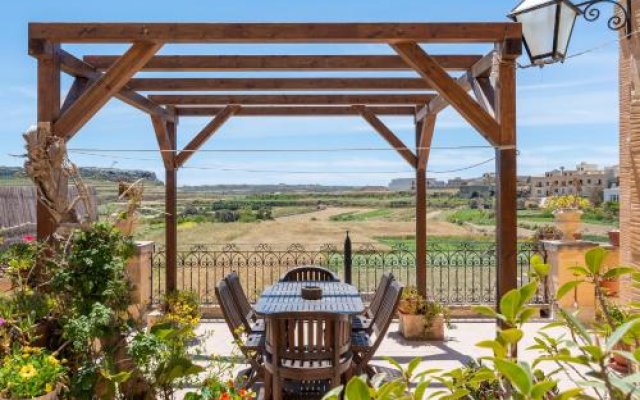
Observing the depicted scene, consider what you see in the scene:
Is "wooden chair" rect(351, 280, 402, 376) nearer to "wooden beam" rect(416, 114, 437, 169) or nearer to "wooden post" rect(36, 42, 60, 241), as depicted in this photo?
"wooden post" rect(36, 42, 60, 241)

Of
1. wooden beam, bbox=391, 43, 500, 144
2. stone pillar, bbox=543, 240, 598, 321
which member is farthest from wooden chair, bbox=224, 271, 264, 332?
stone pillar, bbox=543, 240, 598, 321

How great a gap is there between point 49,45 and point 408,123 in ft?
15.7

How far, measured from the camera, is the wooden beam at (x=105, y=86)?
4062 mm

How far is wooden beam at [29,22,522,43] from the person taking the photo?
404 centimetres

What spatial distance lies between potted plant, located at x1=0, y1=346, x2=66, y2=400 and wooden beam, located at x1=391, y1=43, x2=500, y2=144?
10.2ft

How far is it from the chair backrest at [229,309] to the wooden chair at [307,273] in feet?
5.28

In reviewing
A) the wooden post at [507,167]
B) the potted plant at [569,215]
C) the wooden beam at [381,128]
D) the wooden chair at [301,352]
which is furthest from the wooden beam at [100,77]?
the potted plant at [569,215]

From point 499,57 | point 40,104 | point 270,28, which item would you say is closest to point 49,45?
point 40,104

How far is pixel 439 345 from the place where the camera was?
236 inches

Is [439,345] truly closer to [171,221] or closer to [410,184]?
[410,184]

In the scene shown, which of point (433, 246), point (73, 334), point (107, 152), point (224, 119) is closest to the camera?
point (73, 334)

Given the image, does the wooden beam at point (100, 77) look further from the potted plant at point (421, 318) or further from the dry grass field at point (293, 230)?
the dry grass field at point (293, 230)

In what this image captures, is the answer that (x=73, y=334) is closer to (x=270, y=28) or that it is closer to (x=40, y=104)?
(x=40, y=104)

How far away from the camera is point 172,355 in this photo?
3.12 m
